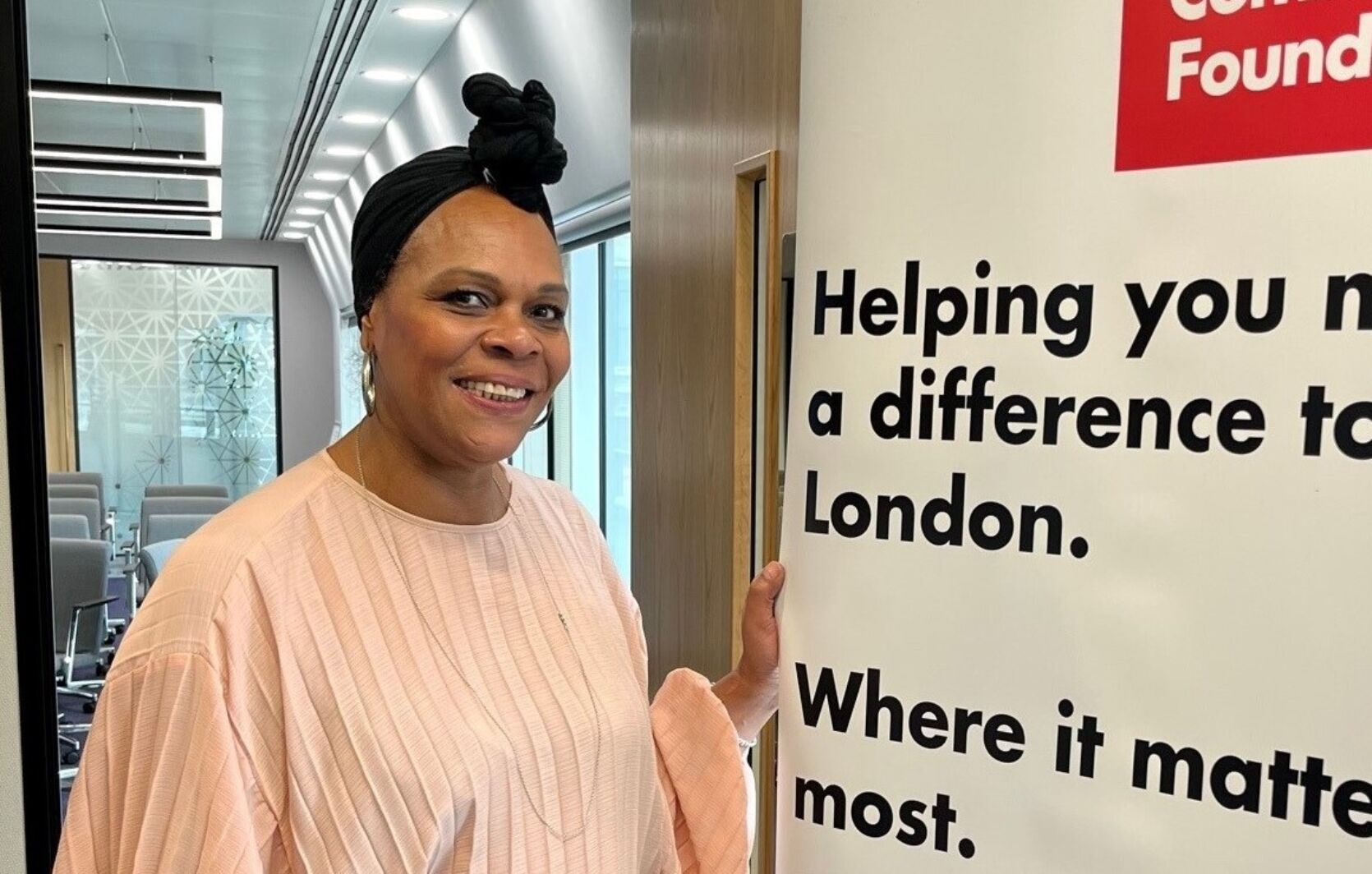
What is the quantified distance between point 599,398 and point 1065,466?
3.66 metres

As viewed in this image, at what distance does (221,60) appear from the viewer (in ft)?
16.7

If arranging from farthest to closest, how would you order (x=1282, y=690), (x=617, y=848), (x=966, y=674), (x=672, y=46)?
(x=672, y=46)
(x=617, y=848)
(x=966, y=674)
(x=1282, y=690)

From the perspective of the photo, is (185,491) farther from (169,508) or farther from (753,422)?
(753,422)

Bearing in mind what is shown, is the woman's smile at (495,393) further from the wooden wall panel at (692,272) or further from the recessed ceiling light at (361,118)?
the recessed ceiling light at (361,118)

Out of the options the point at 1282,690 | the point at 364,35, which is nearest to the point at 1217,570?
the point at 1282,690

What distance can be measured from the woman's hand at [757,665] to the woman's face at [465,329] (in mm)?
280

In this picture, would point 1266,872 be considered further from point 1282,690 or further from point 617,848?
point 617,848

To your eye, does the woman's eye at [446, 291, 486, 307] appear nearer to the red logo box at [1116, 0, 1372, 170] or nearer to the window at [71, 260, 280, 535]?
the red logo box at [1116, 0, 1372, 170]

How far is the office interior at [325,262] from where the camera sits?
166 centimetres

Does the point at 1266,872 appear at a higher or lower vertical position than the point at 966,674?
lower

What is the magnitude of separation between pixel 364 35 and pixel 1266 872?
15.9 feet

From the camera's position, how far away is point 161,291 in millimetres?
10031

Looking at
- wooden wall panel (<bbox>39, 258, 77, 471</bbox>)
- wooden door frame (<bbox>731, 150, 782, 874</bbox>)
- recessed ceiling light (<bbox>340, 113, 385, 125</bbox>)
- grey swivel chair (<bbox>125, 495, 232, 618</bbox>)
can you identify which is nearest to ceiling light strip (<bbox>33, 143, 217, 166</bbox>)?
recessed ceiling light (<bbox>340, 113, 385, 125</bbox>)

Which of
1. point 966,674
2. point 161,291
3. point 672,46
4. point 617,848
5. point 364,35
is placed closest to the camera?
point 966,674
